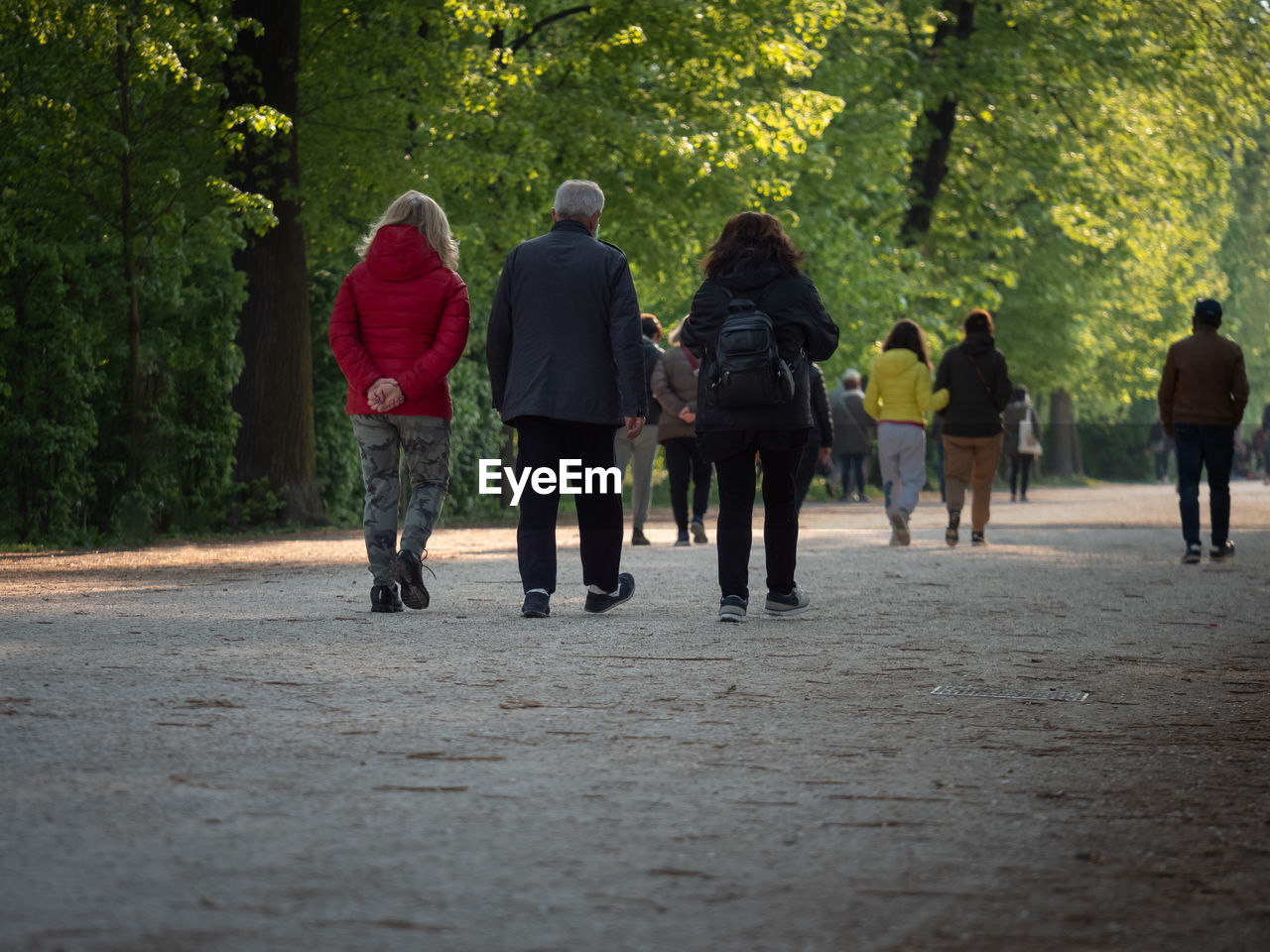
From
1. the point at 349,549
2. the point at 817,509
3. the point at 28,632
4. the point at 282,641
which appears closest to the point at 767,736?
the point at 282,641

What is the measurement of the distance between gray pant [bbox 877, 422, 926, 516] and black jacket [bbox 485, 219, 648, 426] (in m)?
7.90

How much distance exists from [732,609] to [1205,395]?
6.48m

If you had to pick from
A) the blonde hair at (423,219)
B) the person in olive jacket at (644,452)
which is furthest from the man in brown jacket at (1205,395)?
the blonde hair at (423,219)

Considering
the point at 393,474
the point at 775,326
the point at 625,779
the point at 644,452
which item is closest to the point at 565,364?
the point at 775,326

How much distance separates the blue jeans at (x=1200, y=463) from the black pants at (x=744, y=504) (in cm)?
569

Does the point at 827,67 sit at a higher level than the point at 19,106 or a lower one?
higher

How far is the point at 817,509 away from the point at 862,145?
5468 millimetres

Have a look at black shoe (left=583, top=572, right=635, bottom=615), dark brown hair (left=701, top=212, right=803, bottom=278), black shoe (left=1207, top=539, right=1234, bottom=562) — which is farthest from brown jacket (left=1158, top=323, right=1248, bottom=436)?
black shoe (left=583, top=572, right=635, bottom=615)

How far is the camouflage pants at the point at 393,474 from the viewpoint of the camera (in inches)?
364

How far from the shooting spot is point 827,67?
26922 millimetres

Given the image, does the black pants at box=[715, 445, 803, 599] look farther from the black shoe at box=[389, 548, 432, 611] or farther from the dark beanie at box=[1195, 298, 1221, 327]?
the dark beanie at box=[1195, 298, 1221, 327]

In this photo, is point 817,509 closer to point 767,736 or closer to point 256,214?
point 256,214

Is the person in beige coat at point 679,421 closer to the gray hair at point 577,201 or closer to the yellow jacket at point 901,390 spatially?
the yellow jacket at point 901,390

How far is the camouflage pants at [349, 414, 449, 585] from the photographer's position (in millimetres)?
9242
